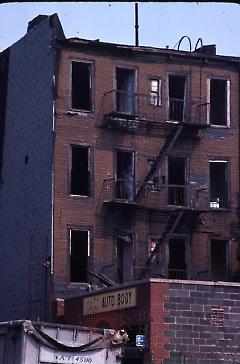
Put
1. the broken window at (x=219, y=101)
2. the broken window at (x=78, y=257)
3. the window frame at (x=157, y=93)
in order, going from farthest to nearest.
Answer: the broken window at (x=219, y=101) < the window frame at (x=157, y=93) < the broken window at (x=78, y=257)

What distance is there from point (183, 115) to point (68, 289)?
30.0 ft

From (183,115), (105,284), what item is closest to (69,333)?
(105,284)

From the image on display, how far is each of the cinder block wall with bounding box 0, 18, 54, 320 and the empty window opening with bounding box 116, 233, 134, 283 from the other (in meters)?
3.07

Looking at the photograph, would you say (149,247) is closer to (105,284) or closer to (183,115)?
(105,284)

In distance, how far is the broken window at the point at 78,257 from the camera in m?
34.2

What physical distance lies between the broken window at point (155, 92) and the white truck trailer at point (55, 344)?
1494cm

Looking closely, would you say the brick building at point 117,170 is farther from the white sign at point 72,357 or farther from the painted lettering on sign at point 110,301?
the white sign at point 72,357

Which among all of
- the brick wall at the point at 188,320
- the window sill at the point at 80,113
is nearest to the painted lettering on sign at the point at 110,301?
the brick wall at the point at 188,320

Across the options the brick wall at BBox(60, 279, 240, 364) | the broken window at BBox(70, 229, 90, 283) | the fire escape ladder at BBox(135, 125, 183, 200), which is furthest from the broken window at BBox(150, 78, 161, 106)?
the brick wall at BBox(60, 279, 240, 364)

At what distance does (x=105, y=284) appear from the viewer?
33656 millimetres

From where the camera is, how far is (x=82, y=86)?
118 ft

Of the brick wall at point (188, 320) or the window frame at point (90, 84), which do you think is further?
the window frame at point (90, 84)

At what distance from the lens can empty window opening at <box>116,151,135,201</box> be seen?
3547 cm

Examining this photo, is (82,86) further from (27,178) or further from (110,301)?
(110,301)
